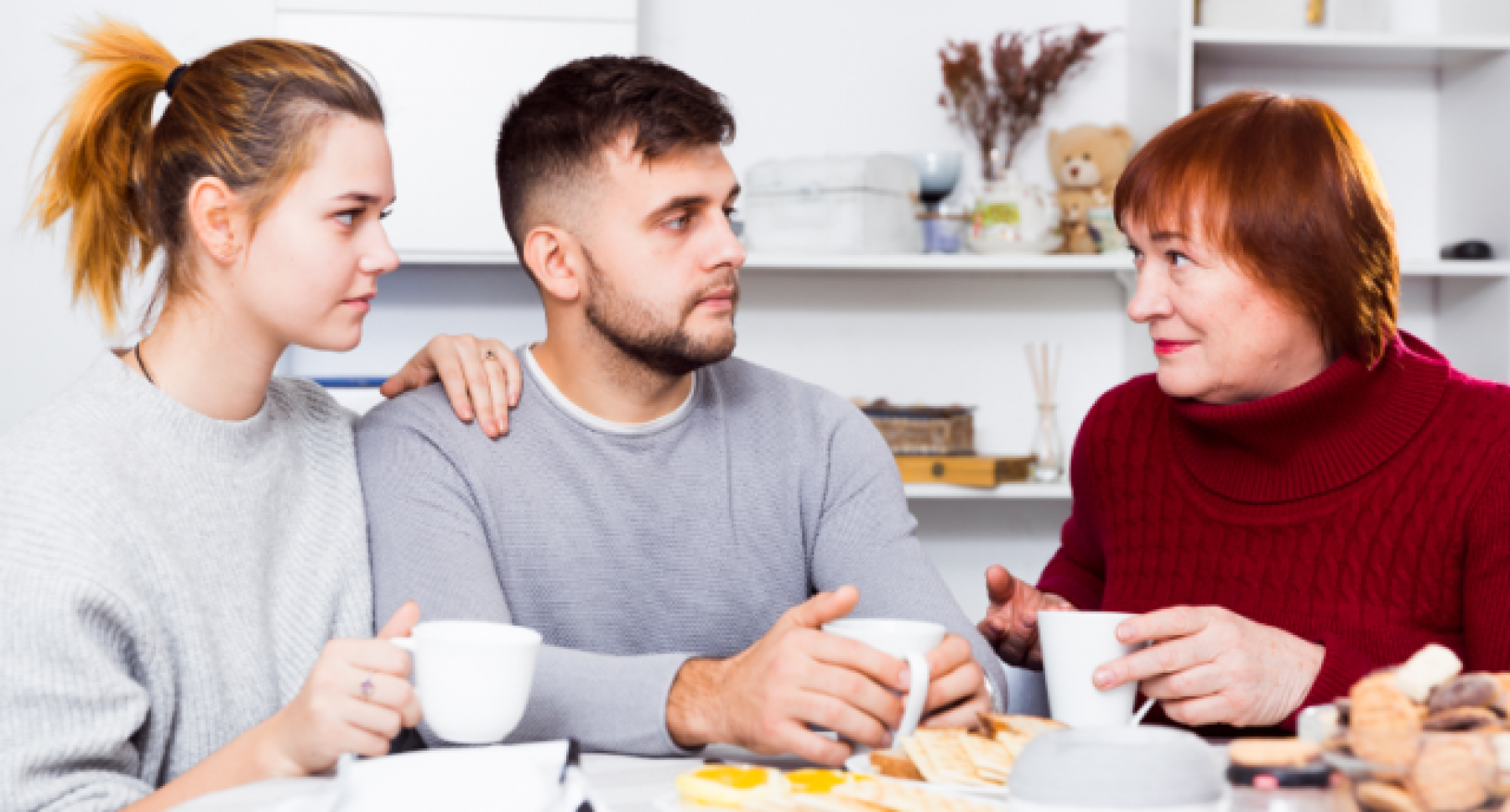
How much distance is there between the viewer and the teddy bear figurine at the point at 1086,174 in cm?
263

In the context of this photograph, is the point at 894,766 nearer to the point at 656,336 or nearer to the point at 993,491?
the point at 656,336

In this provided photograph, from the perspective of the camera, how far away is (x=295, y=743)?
2.83 feet

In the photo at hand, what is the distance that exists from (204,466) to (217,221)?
0.23 m

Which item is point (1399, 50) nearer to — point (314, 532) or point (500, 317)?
point (500, 317)

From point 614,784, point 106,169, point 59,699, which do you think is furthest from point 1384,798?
point 106,169

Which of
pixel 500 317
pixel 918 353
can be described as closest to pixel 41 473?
pixel 500 317

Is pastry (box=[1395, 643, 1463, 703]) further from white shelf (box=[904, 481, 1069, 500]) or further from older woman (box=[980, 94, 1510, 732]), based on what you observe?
white shelf (box=[904, 481, 1069, 500])

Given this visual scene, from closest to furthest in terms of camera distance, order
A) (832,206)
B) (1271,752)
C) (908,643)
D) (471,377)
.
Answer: (1271,752) → (908,643) → (471,377) → (832,206)

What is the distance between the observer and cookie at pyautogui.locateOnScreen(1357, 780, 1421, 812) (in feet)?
1.98

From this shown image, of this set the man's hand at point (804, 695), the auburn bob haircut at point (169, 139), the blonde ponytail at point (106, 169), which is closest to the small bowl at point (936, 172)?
the auburn bob haircut at point (169, 139)

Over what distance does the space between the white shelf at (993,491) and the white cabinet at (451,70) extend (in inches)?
36.8

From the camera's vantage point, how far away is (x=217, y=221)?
115 cm

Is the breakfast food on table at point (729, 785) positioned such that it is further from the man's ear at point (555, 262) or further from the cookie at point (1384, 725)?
the man's ear at point (555, 262)

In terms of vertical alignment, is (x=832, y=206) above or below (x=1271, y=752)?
above
